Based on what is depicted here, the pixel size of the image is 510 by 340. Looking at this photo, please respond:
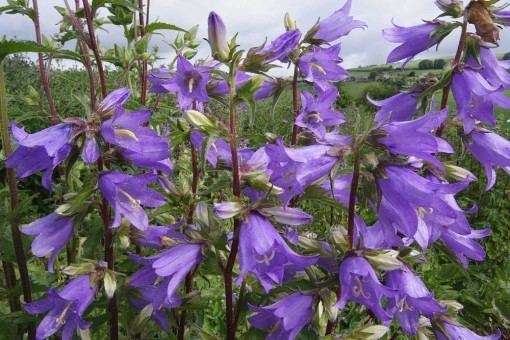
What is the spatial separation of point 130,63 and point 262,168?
4.45ft

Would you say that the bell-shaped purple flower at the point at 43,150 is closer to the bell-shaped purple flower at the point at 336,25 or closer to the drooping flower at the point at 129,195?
the drooping flower at the point at 129,195

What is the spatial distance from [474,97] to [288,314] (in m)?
1.06

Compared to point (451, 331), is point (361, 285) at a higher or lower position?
higher

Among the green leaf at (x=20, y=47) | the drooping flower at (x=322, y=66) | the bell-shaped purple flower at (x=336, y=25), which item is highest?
the bell-shaped purple flower at (x=336, y=25)

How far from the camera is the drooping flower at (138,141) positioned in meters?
1.69

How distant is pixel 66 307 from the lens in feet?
6.13

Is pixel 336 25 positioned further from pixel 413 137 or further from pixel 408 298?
pixel 408 298

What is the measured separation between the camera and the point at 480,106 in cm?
204

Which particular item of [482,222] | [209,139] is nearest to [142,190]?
[209,139]

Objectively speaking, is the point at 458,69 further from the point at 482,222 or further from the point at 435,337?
the point at 482,222

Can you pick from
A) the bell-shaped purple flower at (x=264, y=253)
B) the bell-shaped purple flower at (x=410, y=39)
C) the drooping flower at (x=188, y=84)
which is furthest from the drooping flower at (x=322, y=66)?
the bell-shaped purple flower at (x=264, y=253)

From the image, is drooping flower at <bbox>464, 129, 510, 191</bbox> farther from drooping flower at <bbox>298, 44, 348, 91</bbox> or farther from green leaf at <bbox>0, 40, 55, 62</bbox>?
green leaf at <bbox>0, 40, 55, 62</bbox>

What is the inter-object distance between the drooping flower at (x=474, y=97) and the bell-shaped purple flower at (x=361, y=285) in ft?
2.41

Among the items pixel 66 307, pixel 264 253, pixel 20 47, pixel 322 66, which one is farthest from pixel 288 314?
pixel 20 47
